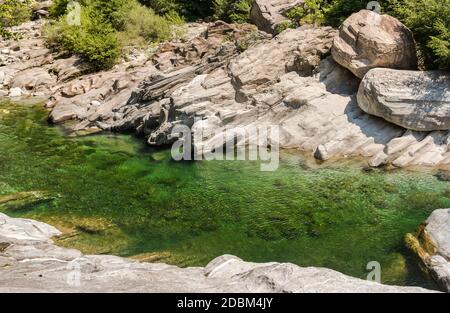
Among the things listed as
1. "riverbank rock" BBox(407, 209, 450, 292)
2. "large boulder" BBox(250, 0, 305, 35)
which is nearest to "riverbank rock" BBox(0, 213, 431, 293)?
"riverbank rock" BBox(407, 209, 450, 292)

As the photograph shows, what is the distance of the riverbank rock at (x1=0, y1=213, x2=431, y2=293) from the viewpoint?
24.6ft

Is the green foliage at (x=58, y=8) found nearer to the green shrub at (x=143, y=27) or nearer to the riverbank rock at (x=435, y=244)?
the green shrub at (x=143, y=27)

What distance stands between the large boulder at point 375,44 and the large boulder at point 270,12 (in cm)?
844

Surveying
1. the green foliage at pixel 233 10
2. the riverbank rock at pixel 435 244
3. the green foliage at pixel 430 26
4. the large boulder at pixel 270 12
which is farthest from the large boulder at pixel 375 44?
the green foliage at pixel 233 10

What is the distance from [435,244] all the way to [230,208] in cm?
641

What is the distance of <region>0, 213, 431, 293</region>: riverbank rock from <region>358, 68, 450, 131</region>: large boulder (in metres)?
12.0

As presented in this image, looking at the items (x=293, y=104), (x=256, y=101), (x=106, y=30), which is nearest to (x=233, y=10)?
(x=106, y=30)

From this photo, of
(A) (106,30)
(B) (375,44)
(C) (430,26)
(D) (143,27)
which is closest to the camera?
(C) (430,26)

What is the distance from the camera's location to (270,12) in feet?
102

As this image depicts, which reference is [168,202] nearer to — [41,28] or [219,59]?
[219,59]

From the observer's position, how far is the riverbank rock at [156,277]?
24.6 feet

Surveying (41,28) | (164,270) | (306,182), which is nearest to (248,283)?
(164,270)

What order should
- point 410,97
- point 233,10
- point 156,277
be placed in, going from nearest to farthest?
point 156,277, point 410,97, point 233,10

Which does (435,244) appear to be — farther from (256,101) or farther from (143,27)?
(143,27)
